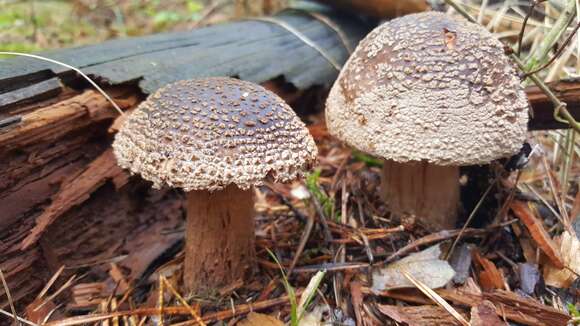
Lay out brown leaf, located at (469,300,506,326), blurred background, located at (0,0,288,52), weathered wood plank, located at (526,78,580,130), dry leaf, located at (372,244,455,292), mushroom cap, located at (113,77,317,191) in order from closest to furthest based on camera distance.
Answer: mushroom cap, located at (113,77,317,191), brown leaf, located at (469,300,506,326), dry leaf, located at (372,244,455,292), weathered wood plank, located at (526,78,580,130), blurred background, located at (0,0,288,52)

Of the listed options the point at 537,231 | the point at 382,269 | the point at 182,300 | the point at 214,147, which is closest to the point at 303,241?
the point at 382,269

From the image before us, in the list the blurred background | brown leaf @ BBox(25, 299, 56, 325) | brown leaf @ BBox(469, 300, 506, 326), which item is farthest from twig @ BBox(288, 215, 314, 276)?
the blurred background

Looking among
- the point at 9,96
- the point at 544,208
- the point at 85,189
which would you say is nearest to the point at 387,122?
the point at 544,208

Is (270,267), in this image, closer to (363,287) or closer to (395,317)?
(363,287)

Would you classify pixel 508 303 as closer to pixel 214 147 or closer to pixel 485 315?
pixel 485 315

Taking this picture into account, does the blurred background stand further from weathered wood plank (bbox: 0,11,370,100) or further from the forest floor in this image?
the forest floor

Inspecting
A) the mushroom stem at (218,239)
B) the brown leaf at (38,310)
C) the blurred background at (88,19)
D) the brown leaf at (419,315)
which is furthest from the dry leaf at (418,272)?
the blurred background at (88,19)
